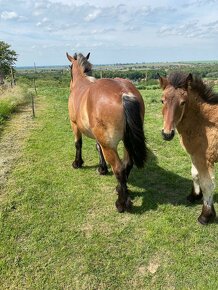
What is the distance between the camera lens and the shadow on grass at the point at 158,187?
16.7 ft

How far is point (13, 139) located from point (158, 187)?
4979mm

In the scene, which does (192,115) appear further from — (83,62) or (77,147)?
(83,62)

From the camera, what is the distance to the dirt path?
22.2 feet

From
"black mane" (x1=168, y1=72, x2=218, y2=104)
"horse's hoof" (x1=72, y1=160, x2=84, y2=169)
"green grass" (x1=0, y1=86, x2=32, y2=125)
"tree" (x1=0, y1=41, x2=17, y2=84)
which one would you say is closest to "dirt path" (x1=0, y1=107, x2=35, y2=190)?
"green grass" (x1=0, y1=86, x2=32, y2=125)

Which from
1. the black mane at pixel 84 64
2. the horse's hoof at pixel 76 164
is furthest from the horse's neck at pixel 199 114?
the black mane at pixel 84 64

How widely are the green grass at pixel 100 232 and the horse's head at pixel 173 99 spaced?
4.71ft

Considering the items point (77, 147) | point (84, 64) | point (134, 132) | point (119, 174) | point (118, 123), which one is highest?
point (84, 64)

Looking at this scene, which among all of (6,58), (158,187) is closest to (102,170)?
(158,187)

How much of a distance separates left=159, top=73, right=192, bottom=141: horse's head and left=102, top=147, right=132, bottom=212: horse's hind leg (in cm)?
104

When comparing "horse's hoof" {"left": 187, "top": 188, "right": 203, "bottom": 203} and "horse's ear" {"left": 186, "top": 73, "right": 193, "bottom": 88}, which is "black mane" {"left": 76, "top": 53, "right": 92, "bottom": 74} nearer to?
"horse's ear" {"left": 186, "top": 73, "right": 193, "bottom": 88}

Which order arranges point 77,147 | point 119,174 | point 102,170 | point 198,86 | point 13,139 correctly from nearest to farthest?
point 198,86, point 119,174, point 102,170, point 77,147, point 13,139

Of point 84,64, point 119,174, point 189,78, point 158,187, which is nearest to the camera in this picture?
point 189,78

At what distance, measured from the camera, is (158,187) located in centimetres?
A: 570

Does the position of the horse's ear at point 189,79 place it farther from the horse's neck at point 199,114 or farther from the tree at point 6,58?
the tree at point 6,58
